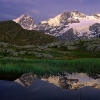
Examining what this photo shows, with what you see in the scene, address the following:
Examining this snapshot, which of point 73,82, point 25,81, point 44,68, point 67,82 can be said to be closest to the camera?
point 25,81

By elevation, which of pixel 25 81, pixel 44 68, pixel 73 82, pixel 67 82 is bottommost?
pixel 73 82

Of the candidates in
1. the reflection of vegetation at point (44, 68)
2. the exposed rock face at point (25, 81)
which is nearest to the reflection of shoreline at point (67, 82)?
the exposed rock face at point (25, 81)

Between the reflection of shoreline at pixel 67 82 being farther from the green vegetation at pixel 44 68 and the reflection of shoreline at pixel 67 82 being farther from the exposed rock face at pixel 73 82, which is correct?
the green vegetation at pixel 44 68

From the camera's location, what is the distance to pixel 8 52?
540 feet

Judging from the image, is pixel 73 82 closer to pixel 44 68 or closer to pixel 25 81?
pixel 25 81

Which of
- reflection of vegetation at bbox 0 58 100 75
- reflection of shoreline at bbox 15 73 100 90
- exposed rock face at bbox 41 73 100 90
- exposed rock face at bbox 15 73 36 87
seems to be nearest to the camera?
exposed rock face at bbox 41 73 100 90

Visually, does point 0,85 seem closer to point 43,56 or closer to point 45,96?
point 45,96

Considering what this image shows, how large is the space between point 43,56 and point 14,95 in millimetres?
111392

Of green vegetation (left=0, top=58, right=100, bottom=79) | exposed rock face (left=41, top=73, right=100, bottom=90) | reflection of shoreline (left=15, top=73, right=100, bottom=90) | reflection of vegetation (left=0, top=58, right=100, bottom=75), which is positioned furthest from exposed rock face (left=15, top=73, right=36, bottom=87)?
reflection of vegetation (left=0, top=58, right=100, bottom=75)

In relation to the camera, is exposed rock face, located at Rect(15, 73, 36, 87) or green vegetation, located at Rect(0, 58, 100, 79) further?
green vegetation, located at Rect(0, 58, 100, 79)

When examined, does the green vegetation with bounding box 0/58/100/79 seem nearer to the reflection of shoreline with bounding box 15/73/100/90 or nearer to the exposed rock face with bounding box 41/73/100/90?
the reflection of shoreline with bounding box 15/73/100/90

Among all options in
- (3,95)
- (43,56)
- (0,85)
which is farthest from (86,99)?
(43,56)

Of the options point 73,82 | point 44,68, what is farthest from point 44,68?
point 73,82

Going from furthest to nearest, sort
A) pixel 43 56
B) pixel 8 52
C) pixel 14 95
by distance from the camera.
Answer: pixel 8 52, pixel 43 56, pixel 14 95
